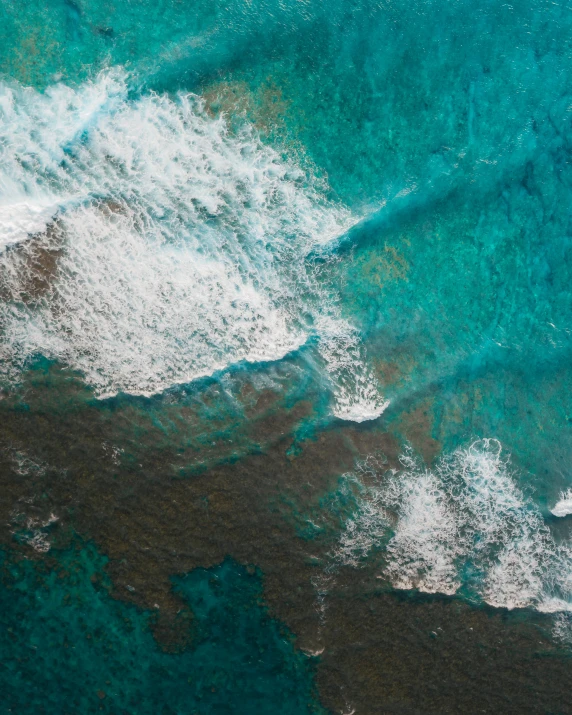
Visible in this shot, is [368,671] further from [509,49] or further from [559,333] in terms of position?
[509,49]

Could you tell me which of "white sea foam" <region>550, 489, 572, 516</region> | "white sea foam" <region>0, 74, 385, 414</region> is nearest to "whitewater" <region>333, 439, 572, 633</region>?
"white sea foam" <region>550, 489, 572, 516</region>

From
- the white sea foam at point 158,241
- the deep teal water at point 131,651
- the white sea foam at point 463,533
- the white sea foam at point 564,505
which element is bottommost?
the deep teal water at point 131,651

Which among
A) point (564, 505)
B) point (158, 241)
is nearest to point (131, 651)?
point (158, 241)

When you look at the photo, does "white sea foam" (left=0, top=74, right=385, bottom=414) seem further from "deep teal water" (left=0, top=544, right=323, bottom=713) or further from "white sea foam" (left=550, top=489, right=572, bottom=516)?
"white sea foam" (left=550, top=489, right=572, bottom=516)

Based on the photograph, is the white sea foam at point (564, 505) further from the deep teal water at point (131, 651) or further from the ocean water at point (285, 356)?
the deep teal water at point (131, 651)

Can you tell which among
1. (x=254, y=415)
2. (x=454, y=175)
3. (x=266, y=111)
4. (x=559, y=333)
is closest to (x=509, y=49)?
(x=454, y=175)

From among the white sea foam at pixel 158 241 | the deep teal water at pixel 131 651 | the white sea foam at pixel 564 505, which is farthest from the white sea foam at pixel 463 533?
the deep teal water at pixel 131 651
